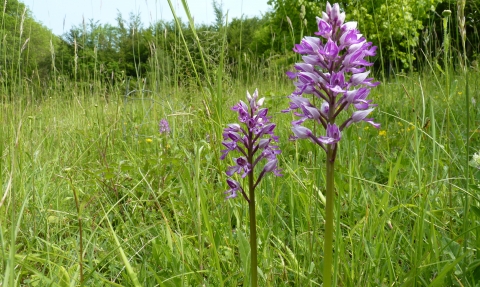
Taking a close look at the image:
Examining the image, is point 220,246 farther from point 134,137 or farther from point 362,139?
point 134,137

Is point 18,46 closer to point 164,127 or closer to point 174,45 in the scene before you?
point 174,45

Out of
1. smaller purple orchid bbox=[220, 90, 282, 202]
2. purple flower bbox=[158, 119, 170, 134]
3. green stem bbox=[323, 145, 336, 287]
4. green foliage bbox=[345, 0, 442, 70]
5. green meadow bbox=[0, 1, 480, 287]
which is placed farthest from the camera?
purple flower bbox=[158, 119, 170, 134]

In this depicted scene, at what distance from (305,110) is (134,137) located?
106 inches

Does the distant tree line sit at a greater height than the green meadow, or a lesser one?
greater

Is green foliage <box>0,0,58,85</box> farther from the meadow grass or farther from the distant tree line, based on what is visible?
the meadow grass

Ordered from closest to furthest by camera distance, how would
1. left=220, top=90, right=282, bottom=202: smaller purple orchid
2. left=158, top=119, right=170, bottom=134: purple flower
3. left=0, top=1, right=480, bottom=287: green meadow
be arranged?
1. left=220, top=90, right=282, bottom=202: smaller purple orchid
2. left=0, top=1, right=480, bottom=287: green meadow
3. left=158, top=119, right=170, bottom=134: purple flower

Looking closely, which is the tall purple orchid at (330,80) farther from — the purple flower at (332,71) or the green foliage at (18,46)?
the green foliage at (18,46)

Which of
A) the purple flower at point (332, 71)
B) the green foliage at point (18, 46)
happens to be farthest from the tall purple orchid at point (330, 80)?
the green foliage at point (18, 46)

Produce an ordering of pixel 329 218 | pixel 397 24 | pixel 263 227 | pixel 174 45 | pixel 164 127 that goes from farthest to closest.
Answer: pixel 174 45, pixel 397 24, pixel 164 127, pixel 263 227, pixel 329 218

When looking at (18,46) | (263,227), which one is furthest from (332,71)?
Result: (18,46)

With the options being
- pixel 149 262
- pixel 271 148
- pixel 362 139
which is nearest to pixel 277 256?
pixel 149 262

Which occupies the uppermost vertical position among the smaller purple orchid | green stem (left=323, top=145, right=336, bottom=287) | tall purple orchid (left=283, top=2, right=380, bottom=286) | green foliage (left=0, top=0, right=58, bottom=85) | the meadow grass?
green foliage (left=0, top=0, right=58, bottom=85)

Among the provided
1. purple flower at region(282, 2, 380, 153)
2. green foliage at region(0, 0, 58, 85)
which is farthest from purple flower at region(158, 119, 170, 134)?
purple flower at region(282, 2, 380, 153)

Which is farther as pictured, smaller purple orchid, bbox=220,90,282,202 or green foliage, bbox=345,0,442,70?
green foliage, bbox=345,0,442,70
